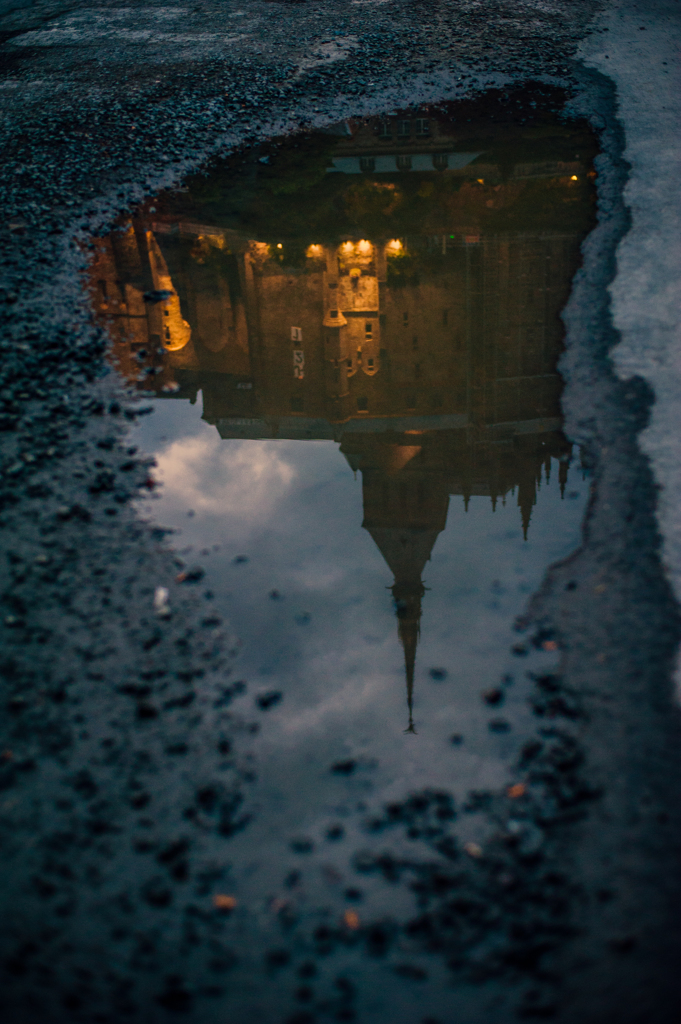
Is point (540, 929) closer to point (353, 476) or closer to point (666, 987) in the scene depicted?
point (666, 987)

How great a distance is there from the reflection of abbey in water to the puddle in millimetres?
30

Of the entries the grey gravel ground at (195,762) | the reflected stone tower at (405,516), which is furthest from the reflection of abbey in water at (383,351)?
the grey gravel ground at (195,762)

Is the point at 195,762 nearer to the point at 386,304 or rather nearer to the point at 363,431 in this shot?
the point at 363,431

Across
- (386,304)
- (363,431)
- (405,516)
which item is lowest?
(363,431)

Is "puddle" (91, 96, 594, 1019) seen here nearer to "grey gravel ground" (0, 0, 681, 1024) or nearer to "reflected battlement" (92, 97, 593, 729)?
"reflected battlement" (92, 97, 593, 729)

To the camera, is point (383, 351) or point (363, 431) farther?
point (383, 351)

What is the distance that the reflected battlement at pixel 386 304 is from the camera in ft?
18.1

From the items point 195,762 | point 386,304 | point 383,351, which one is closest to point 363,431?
point 383,351

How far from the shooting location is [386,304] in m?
7.75

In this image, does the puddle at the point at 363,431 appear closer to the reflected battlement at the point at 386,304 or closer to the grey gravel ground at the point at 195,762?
the reflected battlement at the point at 386,304

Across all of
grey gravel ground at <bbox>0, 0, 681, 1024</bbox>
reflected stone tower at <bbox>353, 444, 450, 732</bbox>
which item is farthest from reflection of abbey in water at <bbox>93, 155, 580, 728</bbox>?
grey gravel ground at <bbox>0, 0, 681, 1024</bbox>

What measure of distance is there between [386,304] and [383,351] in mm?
811

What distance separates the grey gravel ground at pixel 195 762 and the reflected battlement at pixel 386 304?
1.54ft

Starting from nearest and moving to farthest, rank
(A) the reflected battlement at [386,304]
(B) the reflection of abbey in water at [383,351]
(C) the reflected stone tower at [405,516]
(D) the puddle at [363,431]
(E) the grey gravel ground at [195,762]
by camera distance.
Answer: (E) the grey gravel ground at [195,762], (D) the puddle at [363,431], (C) the reflected stone tower at [405,516], (B) the reflection of abbey in water at [383,351], (A) the reflected battlement at [386,304]
